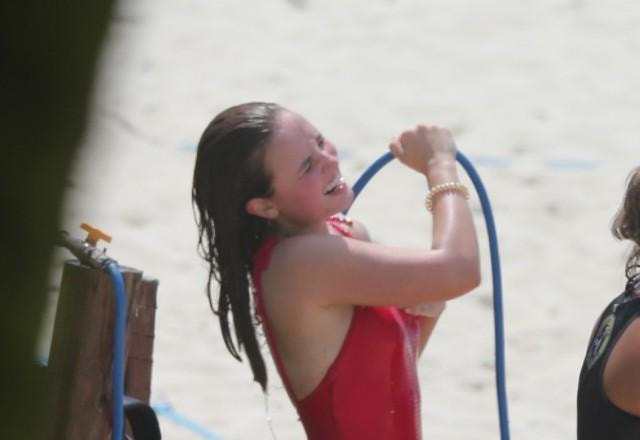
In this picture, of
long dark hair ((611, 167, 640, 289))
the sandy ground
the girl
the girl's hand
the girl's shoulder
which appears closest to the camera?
the girl

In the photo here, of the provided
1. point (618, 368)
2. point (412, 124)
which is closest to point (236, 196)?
point (618, 368)

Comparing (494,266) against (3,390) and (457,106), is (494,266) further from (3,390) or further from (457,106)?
(457,106)

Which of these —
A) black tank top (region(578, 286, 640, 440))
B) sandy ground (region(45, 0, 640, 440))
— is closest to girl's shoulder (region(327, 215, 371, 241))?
black tank top (region(578, 286, 640, 440))

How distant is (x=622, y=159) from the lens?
19.7 ft

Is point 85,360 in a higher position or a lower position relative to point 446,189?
lower

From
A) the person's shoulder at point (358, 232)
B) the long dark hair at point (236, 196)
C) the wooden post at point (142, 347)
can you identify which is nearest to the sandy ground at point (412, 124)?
the wooden post at point (142, 347)

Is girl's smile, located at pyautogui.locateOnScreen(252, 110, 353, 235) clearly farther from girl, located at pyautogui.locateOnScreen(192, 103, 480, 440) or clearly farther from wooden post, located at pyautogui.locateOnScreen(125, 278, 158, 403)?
wooden post, located at pyautogui.locateOnScreen(125, 278, 158, 403)

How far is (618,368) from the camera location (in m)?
2.21

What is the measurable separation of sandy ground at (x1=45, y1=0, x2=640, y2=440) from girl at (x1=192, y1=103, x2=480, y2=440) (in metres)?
1.98

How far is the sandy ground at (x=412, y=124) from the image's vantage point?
461 cm

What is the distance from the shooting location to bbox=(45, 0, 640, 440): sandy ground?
4.61 meters

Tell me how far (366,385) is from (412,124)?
173 inches

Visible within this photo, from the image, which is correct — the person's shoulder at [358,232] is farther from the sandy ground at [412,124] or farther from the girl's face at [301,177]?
the sandy ground at [412,124]

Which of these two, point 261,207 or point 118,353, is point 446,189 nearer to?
point 261,207
